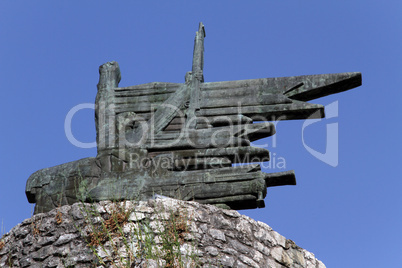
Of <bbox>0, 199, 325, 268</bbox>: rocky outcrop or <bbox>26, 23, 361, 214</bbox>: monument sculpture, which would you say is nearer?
<bbox>0, 199, 325, 268</bbox>: rocky outcrop

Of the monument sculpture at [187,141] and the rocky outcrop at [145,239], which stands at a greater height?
the monument sculpture at [187,141]

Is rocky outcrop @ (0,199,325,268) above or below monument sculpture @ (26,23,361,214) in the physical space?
below

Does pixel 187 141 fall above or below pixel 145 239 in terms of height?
above

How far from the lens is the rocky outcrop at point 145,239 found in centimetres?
896

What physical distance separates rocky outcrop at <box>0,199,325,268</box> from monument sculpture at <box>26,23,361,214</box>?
1.33ft

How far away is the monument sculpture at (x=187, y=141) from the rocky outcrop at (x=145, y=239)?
16.0 inches

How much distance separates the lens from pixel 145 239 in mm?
9070

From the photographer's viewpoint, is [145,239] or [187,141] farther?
[187,141]

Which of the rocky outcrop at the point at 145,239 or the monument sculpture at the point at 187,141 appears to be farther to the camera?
the monument sculpture at the point at 187,141

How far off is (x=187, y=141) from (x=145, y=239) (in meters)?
1.72

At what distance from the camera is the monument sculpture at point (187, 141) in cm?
991

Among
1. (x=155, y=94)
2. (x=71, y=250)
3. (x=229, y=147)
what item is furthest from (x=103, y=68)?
(x=71, y=250)

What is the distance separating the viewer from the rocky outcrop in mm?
8961

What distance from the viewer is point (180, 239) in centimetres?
911
